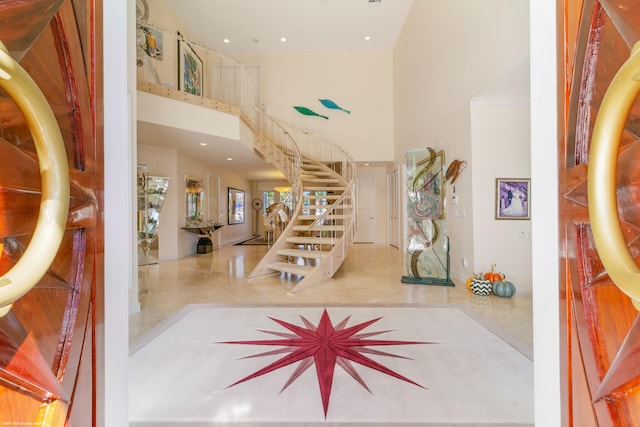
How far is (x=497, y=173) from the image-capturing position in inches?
159

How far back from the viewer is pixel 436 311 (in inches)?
122

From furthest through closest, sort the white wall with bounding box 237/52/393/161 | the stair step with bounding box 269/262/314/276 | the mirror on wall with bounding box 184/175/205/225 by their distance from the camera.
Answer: the white wall with bounding box 237/52/393/161
the mirror on wall with bounding box 184/175/205/225
the stair step with bounding box 269/262/314/276

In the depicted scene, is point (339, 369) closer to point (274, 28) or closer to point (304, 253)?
point (304, 253)

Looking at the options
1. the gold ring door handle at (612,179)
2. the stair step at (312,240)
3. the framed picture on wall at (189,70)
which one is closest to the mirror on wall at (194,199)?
the framed picture on wall at (189,70)

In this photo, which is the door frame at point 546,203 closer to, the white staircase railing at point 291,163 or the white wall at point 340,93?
the white staircase railing at point 291,163

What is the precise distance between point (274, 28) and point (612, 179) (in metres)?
9.13

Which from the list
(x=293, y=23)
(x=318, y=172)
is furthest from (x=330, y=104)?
(x=318, y=172)

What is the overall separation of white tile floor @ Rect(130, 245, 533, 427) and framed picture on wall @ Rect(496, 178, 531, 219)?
1204 millimetres


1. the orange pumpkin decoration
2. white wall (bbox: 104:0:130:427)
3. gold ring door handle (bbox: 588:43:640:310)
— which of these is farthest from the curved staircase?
gold ring door handle (bbox: 588:43:640:310)

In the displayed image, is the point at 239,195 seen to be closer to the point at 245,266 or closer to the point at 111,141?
the point at 245,266

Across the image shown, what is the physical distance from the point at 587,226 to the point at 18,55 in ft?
3.83

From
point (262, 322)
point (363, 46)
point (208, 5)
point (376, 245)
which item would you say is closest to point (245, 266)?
point (262, 322)

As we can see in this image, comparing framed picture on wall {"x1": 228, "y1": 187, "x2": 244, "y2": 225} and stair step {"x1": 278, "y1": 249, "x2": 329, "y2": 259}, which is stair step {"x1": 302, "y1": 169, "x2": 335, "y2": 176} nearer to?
stair step {"x1": 278, "y1": 249, "x2": 329, "y2": 259}

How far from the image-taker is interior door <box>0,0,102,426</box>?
18.5 inches
